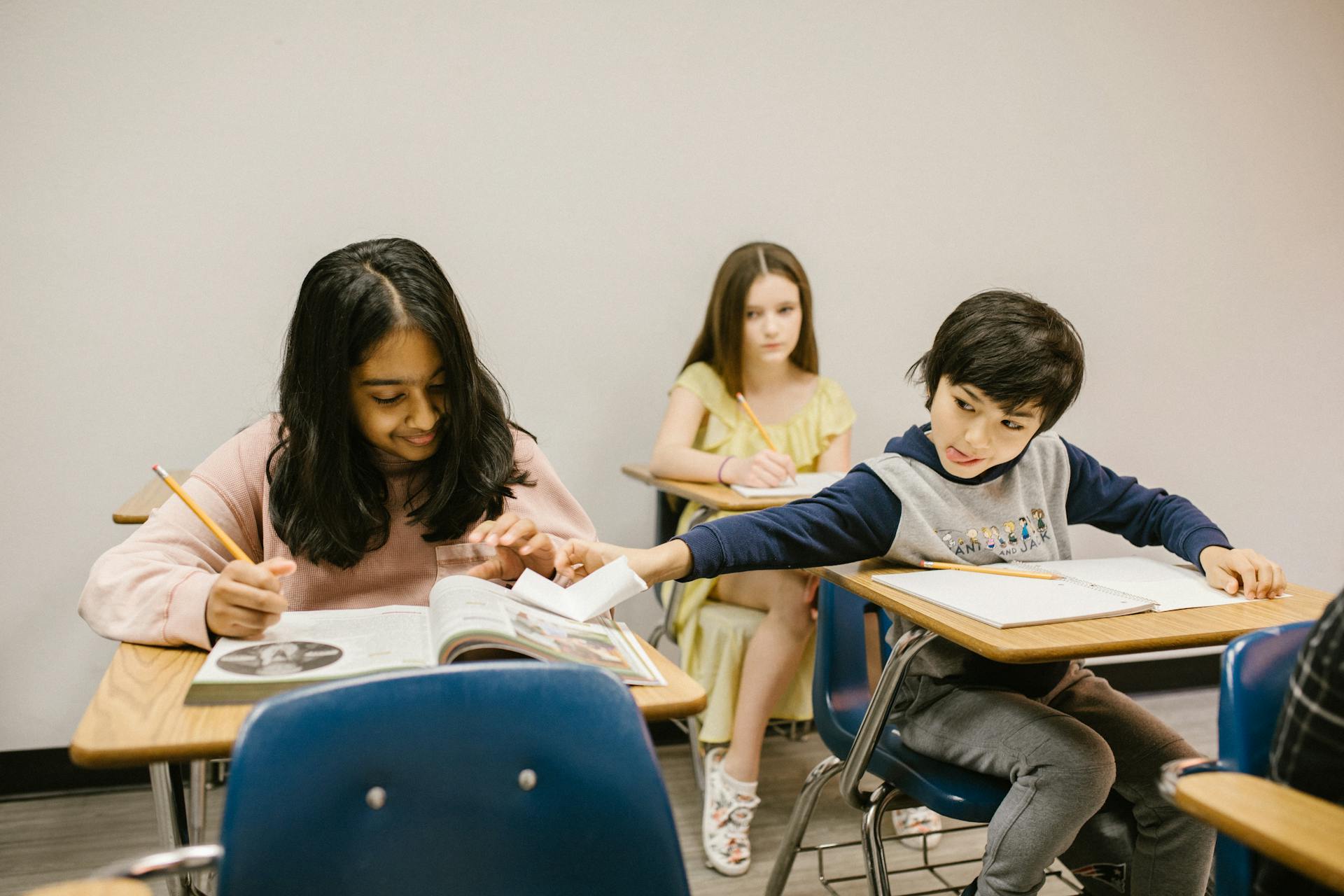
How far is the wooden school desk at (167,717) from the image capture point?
0.78 metres

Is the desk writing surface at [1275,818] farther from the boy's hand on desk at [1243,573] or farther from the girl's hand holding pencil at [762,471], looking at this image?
the girl's hand holding pencil at [762,471]

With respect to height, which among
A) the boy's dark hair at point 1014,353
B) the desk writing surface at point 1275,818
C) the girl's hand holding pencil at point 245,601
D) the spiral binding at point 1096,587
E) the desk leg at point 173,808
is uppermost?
the boy's dark hair at point 1014,353

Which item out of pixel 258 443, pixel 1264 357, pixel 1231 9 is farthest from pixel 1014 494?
pixel 1231 9

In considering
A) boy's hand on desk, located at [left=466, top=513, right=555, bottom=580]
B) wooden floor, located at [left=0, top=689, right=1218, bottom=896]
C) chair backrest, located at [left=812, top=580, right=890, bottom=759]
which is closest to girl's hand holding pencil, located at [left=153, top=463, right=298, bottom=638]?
boy's hand on desk, located at [left=466, top=513, right=555, bottom=580]

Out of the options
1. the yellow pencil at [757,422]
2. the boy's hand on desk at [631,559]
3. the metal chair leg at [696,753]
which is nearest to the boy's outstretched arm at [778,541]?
the boy's hand on desk at [631,559]

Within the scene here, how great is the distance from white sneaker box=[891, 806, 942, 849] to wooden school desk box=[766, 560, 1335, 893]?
25.1 inches

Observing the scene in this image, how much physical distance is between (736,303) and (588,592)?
1.42 m

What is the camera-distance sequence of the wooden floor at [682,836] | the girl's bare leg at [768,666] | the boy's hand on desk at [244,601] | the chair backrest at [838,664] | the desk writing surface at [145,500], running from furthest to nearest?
the girl's bare leg at [768,666]
the wooden floor at [682,836]
the desk writing surface at [145,500]
the chair backrest at [838,664]
the boy's hand on desk at [244,601]

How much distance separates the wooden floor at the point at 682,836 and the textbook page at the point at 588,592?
93cm

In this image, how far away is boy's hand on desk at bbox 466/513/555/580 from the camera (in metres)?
1.23

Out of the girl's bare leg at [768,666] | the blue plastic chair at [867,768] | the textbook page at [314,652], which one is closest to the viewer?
the textbook page at [314,652]

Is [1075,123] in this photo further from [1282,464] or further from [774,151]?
[1282,464]

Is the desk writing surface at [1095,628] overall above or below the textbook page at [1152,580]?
above

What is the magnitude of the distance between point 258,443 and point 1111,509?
54.4 inches
